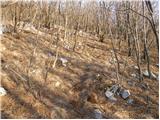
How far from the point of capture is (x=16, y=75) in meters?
10.9

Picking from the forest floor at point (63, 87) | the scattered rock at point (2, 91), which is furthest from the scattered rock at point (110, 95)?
the scattered rock at point (2, 91)

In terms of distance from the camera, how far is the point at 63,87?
1137 centimetres

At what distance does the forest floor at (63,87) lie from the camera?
9.31 metres

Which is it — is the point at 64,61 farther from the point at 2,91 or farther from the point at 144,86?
the point at 2,91

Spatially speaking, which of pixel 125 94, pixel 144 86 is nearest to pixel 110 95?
pixel 125 94

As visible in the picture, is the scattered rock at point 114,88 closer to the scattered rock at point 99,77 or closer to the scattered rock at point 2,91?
the scattered rock at point 99,77

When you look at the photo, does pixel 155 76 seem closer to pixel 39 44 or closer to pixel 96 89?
pixel 96 89

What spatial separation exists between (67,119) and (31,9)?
12845 mm

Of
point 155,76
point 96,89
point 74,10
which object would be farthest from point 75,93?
point 74,10

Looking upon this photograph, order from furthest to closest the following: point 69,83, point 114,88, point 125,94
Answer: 1. point 69,83
2. point 114,88
3. point 125,94

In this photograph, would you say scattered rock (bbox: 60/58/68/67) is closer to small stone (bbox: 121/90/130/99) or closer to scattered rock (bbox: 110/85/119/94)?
scattered rock (bbox: 110/85/119/94)

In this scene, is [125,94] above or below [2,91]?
below

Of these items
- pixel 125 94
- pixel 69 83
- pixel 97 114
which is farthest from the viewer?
pixel 69 83

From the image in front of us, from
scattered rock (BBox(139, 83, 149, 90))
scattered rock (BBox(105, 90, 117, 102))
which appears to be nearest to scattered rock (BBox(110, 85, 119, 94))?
scattered rock (BBox(105, 90, 117, 102))
